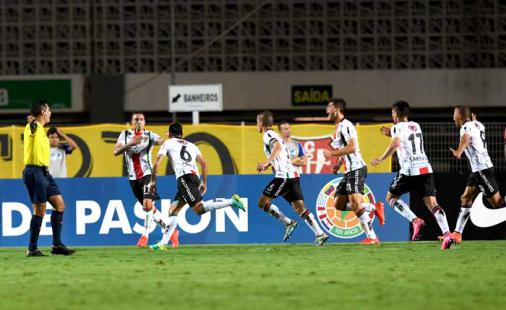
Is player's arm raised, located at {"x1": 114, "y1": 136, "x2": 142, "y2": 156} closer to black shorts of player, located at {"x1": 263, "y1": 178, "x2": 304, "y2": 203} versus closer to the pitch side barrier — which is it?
the pitch side barrier

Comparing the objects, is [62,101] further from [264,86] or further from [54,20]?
[264,86]

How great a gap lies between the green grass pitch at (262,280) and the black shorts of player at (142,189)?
2.02 metres

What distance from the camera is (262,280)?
9.78m

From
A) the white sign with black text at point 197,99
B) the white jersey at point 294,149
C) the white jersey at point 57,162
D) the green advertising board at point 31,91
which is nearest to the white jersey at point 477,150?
the white jersey at point 294,149

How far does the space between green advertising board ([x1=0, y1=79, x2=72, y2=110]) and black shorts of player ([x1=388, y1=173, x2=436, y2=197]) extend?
2192 centimetres

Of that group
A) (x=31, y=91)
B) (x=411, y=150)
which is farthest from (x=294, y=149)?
(x=31, y=91)

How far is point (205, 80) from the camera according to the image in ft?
113

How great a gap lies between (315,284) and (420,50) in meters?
26.8

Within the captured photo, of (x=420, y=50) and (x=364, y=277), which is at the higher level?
(x=420, y=50)

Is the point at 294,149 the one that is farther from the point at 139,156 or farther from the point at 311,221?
the point at 139,156

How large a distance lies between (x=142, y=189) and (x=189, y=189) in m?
1.38

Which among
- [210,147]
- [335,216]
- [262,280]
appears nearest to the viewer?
[262,280]

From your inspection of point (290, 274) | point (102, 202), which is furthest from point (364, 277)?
point (102, 202)

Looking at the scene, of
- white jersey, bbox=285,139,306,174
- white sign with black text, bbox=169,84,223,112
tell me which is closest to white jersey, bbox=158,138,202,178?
white jersey, bbox=285,139,306,174
